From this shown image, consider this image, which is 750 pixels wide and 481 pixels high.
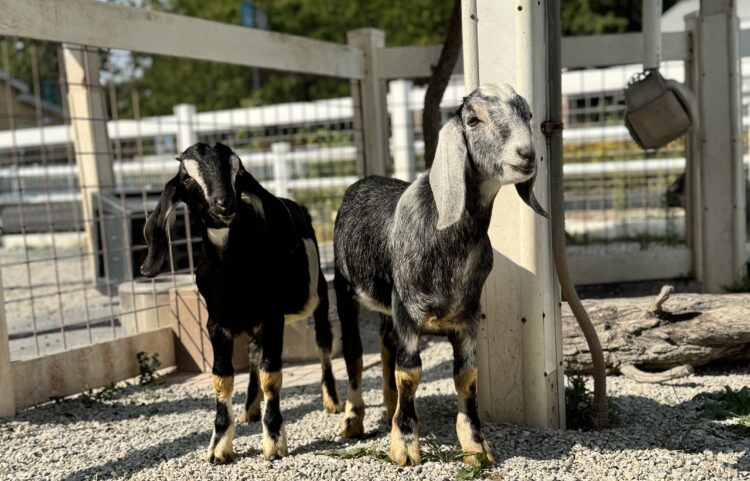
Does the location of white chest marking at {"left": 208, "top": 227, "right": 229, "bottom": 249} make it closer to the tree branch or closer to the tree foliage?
the tree branch

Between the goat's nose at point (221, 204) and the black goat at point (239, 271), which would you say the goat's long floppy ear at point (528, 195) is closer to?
the black goat at point (239, 271)

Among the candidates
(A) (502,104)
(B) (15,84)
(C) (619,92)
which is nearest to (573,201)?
(C) (619,92)

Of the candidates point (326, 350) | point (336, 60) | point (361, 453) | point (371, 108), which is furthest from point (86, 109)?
point (361, 453)

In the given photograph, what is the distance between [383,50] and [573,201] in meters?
5.46

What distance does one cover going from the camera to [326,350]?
4.52 m

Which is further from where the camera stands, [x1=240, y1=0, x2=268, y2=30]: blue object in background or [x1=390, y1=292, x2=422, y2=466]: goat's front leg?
[x1=240, y1=0, x2=268, y2=30]: blue object in background

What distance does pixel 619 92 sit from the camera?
927 cm

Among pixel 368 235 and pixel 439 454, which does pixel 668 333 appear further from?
pixel 368 235

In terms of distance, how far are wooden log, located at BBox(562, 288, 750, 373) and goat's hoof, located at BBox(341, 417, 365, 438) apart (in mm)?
1465

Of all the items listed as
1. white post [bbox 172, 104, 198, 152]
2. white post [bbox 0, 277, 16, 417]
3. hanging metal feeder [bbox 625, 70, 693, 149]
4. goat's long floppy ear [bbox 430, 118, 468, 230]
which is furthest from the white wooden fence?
goat's long floppy ear [bbox 430, 118, 468, 230]

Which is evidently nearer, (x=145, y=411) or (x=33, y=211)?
(x=145, y=411)

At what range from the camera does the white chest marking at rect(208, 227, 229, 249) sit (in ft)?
11.8

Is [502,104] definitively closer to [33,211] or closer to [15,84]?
[33,211]

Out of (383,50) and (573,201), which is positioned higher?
(383,50)
